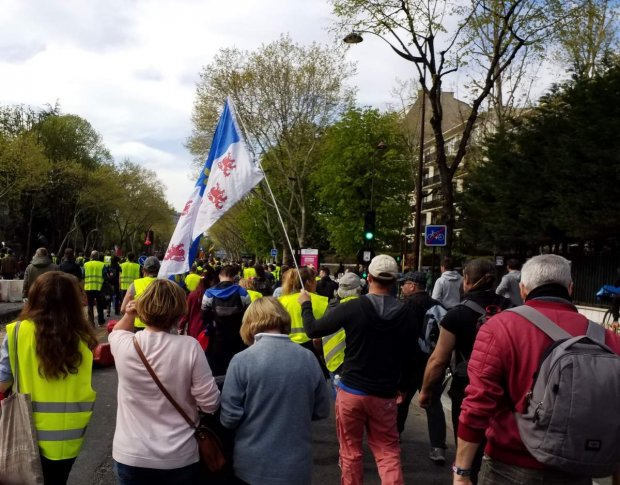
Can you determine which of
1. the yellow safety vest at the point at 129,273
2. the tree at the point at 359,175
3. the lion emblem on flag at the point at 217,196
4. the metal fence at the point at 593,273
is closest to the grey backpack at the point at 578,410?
the lion emblem on flag at the point at 217,196

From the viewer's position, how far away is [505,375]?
2.47m

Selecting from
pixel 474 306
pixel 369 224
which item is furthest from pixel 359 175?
pixel 474 306

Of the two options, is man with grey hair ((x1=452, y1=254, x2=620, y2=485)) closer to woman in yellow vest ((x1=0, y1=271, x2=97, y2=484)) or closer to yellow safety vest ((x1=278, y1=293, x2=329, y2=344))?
woman in yellow vest ((x1=0, y1=271, x2=97, y2=484))

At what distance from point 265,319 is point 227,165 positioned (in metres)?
2.80

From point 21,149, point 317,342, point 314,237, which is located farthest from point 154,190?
point 317,342

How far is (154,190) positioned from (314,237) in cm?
2092

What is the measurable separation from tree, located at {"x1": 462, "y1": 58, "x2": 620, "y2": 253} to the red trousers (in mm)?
15490

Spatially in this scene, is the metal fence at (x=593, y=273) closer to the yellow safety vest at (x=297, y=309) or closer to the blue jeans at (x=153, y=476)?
the yellow safety vest at (x=297, y=309)

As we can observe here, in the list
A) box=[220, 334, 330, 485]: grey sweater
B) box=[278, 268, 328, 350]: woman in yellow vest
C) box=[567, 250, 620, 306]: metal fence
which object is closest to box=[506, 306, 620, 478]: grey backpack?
box=[220, 334, 330, 485]: grey sweater

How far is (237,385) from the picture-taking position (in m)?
2.83

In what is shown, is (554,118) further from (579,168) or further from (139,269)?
(139,269)

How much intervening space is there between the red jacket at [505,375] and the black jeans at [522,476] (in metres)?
0.03

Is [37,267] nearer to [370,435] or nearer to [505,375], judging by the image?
[370,435]

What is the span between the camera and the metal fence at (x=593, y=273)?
18672mm
